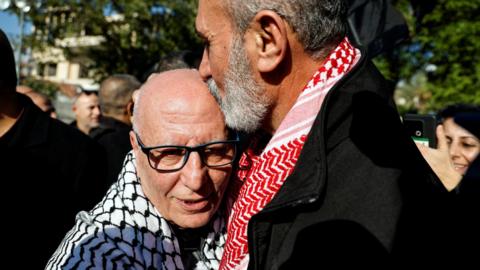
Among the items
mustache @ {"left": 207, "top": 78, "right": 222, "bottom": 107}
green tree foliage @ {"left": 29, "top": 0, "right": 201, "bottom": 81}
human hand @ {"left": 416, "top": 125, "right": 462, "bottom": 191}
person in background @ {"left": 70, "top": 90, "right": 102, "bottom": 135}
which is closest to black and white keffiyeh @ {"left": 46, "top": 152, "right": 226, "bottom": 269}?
mustache @ {"left": 207, "top": 78, "right": 222, "bottom": 107}

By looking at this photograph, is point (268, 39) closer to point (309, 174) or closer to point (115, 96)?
point (309, 174)

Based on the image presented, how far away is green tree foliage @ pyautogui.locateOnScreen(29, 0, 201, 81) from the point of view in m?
15.1

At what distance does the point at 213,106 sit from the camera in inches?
71.7

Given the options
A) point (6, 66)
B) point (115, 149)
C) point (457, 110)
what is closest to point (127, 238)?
point (6, 66)

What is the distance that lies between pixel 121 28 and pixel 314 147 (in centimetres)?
1563

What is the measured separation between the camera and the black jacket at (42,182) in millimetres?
2584

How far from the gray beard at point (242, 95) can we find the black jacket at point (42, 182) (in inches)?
58.5

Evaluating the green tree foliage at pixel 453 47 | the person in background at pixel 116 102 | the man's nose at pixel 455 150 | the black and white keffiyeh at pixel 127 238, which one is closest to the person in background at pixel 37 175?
the black and white keffiyeh at pixel 127 238

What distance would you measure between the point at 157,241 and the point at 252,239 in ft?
1.85

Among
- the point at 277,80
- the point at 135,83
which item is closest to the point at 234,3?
the point at 277,80

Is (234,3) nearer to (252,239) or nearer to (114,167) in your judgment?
(252,239)

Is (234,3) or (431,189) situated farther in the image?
(234,3)

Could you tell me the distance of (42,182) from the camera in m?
2.71

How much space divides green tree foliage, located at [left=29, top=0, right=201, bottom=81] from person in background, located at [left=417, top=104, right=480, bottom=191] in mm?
12201
